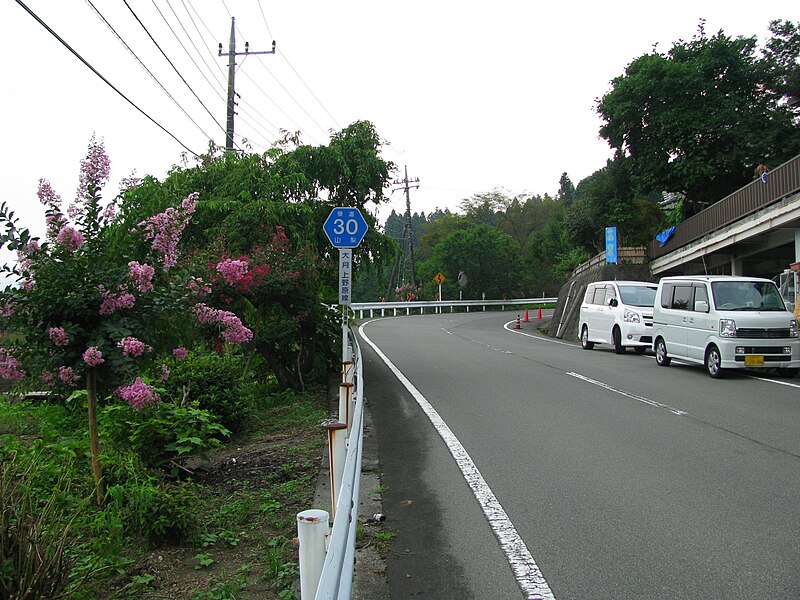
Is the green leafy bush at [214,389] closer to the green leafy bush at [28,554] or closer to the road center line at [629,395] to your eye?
the green leafy bush at [28,554]

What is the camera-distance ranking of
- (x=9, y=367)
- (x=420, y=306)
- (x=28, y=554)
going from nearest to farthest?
(x=28, y=554) < (x=9, y=367) < (x=420, y=306)

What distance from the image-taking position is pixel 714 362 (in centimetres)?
1364

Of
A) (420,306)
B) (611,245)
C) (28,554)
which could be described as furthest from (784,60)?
(28,554)

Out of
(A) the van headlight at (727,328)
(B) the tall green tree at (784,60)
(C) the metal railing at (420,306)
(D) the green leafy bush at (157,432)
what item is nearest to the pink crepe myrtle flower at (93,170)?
(D) the green leafy bush at (157,432)

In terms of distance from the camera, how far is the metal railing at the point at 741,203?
62.5 ft

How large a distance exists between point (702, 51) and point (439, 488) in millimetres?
30016

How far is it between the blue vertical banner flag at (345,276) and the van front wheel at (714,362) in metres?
7.20

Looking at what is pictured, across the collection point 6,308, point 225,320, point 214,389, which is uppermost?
point 6,308

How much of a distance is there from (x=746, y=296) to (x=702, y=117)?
1800 cm

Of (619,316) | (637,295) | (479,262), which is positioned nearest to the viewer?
(619,316)

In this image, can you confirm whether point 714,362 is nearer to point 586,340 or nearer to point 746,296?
point 746,296

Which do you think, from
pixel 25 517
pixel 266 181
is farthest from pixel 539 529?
pixel 266 181

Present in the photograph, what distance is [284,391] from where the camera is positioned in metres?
13.0

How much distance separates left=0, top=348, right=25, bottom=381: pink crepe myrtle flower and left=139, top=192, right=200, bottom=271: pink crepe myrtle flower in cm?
141
